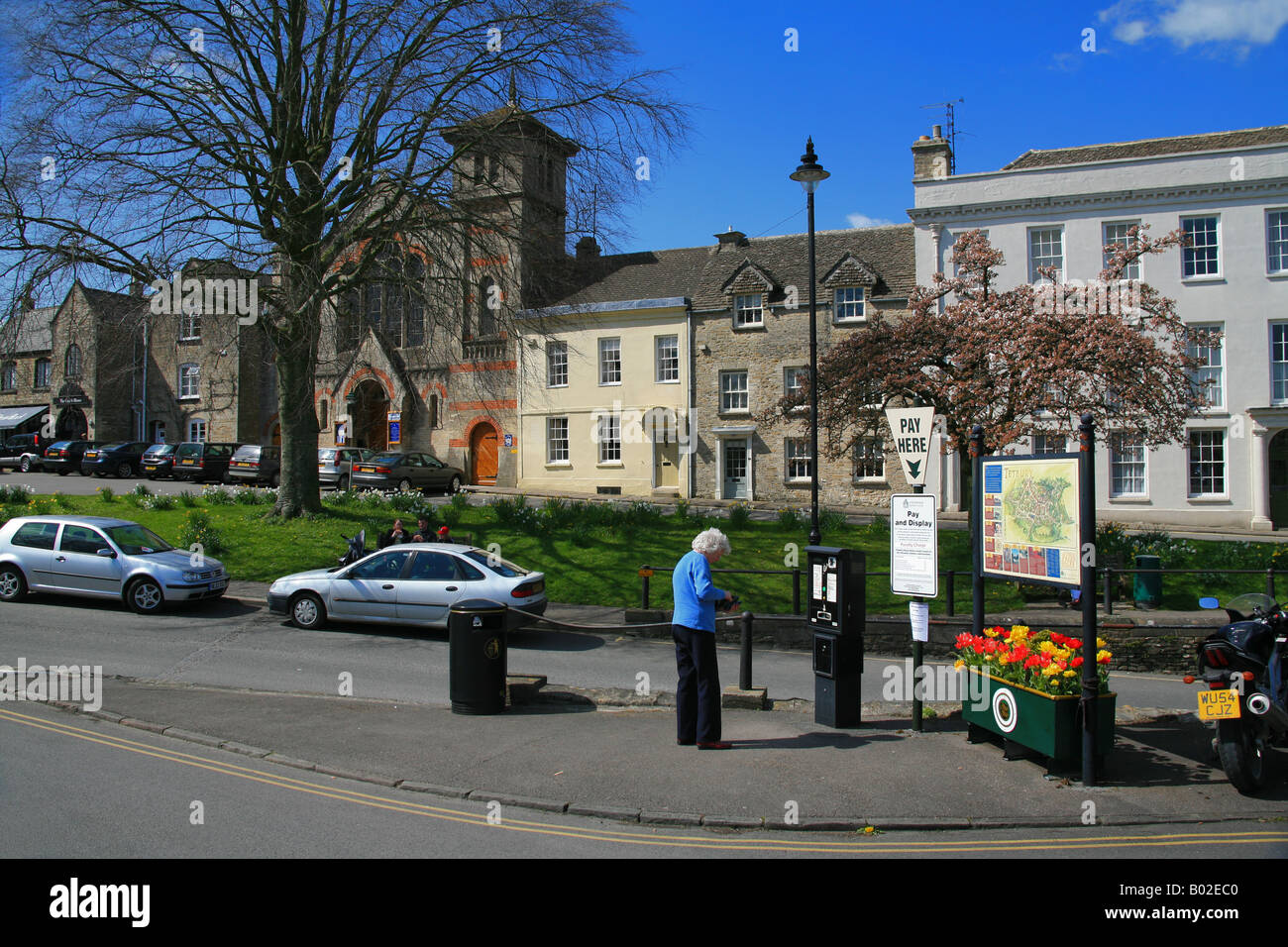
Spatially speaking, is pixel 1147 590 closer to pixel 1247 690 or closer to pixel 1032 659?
pixel 1247 690

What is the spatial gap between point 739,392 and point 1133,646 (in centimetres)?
2201

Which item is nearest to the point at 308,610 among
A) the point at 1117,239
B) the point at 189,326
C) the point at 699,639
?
the point at 699,639

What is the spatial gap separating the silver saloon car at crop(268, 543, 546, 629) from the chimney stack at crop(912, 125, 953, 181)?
24573 mm

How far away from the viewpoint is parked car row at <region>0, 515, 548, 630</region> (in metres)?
13.6

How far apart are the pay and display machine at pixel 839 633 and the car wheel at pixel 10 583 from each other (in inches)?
573

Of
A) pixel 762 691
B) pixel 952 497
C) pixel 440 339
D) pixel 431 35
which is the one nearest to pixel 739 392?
pixel 952 497

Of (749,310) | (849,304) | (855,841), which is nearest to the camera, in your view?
(855,841)

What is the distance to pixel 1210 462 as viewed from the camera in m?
28.0

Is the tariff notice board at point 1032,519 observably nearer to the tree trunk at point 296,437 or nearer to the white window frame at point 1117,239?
the tree trunk at point 296,437

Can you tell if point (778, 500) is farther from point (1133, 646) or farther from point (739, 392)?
point (1133, 646)

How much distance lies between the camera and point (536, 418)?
124 ft

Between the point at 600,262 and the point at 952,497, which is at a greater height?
the point at 600,262

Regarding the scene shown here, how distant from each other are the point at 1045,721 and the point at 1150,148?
103 feet

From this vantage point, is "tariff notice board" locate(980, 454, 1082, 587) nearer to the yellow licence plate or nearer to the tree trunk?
the yellow licence plate
